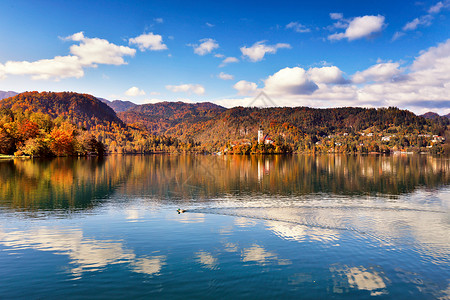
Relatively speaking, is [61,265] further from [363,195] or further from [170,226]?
[363,195]

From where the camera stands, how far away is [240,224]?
1195 inches

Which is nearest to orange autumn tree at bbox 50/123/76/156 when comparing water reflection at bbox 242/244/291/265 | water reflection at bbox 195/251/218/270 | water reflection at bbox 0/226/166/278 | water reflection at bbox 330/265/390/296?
water reflection at bbox 0/226/166/278

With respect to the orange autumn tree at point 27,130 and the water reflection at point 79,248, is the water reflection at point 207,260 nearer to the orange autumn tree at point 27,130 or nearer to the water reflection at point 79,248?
the water reflection at point 79,248

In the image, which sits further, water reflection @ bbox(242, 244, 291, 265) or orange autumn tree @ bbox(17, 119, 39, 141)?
orange autumn tree @ bbox(17, 119, 39, 141)

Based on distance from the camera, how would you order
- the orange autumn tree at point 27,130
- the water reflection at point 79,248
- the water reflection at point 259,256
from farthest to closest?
the orange autumn tree at point 27,130, the water reflection at point 259,256, the water reflection at point 79,248

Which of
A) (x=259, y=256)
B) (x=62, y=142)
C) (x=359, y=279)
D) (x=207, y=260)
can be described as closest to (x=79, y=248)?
(x=207, y=260)

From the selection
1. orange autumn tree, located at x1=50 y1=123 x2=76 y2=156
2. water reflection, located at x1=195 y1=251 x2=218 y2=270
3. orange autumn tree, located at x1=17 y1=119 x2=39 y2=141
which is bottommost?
water reflection, located at x1=195 y1=251 x2=218 y2=270

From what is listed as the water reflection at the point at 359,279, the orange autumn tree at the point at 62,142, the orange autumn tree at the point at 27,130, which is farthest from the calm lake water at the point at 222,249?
the orange autumn tree at the point at 27,130

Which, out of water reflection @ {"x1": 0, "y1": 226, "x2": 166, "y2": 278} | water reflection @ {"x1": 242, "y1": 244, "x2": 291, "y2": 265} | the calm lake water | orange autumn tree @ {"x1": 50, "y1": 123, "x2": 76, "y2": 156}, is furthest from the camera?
orange autumn tree @ {"x1": 50, "y1": 123, "x2": 76, "y2": 156}

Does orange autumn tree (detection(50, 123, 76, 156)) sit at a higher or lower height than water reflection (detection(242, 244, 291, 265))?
higher

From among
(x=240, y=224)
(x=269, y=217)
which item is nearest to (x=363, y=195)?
(x=269, y=217)

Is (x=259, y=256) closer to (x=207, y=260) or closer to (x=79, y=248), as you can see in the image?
(x=207, y=260)

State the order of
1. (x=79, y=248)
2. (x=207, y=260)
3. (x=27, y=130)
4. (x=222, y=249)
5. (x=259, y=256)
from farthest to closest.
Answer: (x=27, y=130) < (x=222, y=249) < (x=79, y=248) < (x=259, y=256) < (x=207, y=260)

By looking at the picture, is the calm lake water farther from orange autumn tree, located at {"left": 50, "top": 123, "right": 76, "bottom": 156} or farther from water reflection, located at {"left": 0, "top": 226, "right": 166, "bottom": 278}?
orange autumn tree, located at {"left": 50, "top": 123, "right": 76, "bottom": 156}
